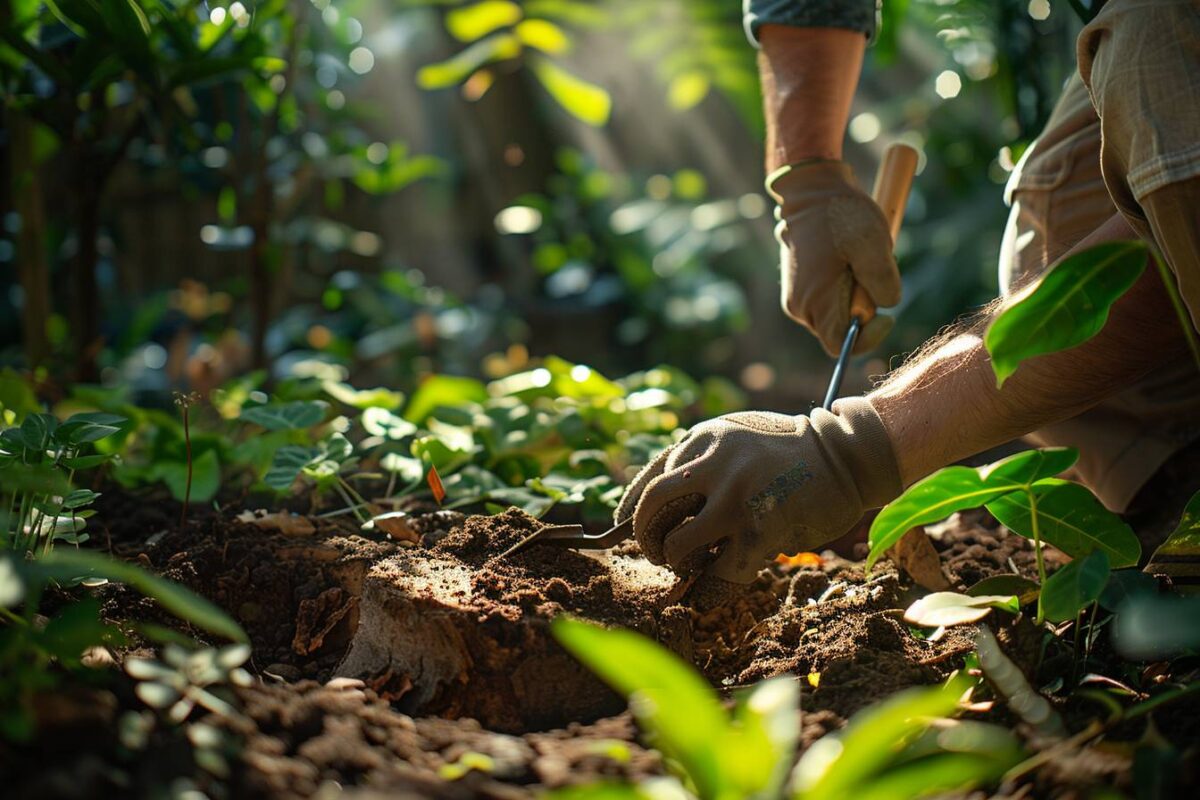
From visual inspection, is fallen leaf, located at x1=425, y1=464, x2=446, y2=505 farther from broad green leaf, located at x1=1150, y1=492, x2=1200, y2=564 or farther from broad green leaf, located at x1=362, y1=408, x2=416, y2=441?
broad green leaf, located at x1=1150, y1=492, x2=1200, y2=564

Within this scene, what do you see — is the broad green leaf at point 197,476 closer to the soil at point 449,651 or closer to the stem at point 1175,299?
the soil at point 449,651

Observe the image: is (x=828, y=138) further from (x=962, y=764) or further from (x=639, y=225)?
(x=639, y=225)

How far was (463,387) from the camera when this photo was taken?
218 centimetres

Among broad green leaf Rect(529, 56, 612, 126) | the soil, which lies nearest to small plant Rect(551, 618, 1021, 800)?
the soil

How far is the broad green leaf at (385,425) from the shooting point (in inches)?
70.9

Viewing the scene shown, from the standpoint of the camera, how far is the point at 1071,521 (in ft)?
4.12

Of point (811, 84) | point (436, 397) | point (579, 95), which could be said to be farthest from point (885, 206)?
point (579, 95)

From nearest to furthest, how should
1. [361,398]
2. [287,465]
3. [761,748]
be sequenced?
1. [761,748]
2. [287,465]
3. [361,398]

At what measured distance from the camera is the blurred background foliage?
232 centimetres

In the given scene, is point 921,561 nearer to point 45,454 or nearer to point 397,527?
point 397,527

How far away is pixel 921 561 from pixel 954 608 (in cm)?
35

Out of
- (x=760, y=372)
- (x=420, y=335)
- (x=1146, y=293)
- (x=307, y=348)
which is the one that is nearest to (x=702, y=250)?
(x=760, y=372)

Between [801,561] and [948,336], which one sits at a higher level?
[948,336]

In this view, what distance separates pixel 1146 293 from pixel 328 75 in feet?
8.27
